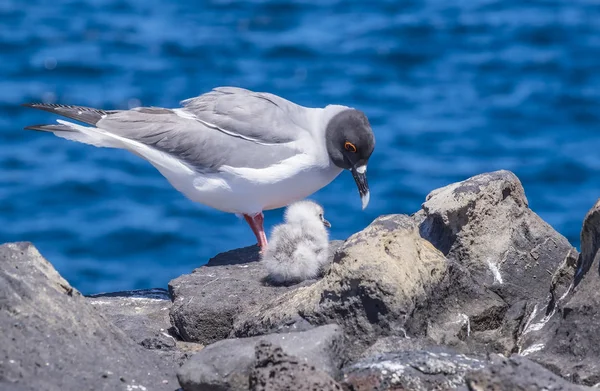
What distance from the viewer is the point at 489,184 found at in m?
7.11

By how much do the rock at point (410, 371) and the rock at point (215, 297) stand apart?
162cm

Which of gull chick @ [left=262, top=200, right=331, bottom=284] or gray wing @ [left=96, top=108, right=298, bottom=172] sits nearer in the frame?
gull chick @ [left=262, top=200, right=331, bottom=284]

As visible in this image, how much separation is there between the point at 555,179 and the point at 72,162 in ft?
24.2

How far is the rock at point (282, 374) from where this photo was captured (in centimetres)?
509

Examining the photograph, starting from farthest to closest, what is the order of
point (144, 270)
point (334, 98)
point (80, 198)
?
point (334, 98) < point (80, 198) < point (144, 270)

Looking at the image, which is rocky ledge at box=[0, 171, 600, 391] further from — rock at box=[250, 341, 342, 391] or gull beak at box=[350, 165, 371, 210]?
gull beak at box=[350, 165, 371, 210]

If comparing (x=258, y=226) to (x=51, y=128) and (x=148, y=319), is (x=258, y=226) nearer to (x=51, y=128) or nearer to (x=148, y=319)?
(x=51, y=128)

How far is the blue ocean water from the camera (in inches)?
640

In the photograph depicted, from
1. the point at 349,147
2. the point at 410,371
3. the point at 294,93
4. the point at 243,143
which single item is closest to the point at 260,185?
the point at 243,143

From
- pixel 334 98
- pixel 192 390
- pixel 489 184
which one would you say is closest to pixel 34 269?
pixel 192 390

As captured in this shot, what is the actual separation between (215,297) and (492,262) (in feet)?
5.59

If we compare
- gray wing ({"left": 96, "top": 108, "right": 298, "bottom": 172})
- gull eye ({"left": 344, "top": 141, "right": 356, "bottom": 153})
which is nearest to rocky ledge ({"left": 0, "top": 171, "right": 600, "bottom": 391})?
gull eye ({"left": 344, "top": 141, "right": 356, "bottom": 153})

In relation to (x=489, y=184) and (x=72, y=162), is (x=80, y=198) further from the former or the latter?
(x=489, y=184)

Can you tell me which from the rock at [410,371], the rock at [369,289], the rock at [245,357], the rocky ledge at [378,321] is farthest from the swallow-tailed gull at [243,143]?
the rock at [410,371]
